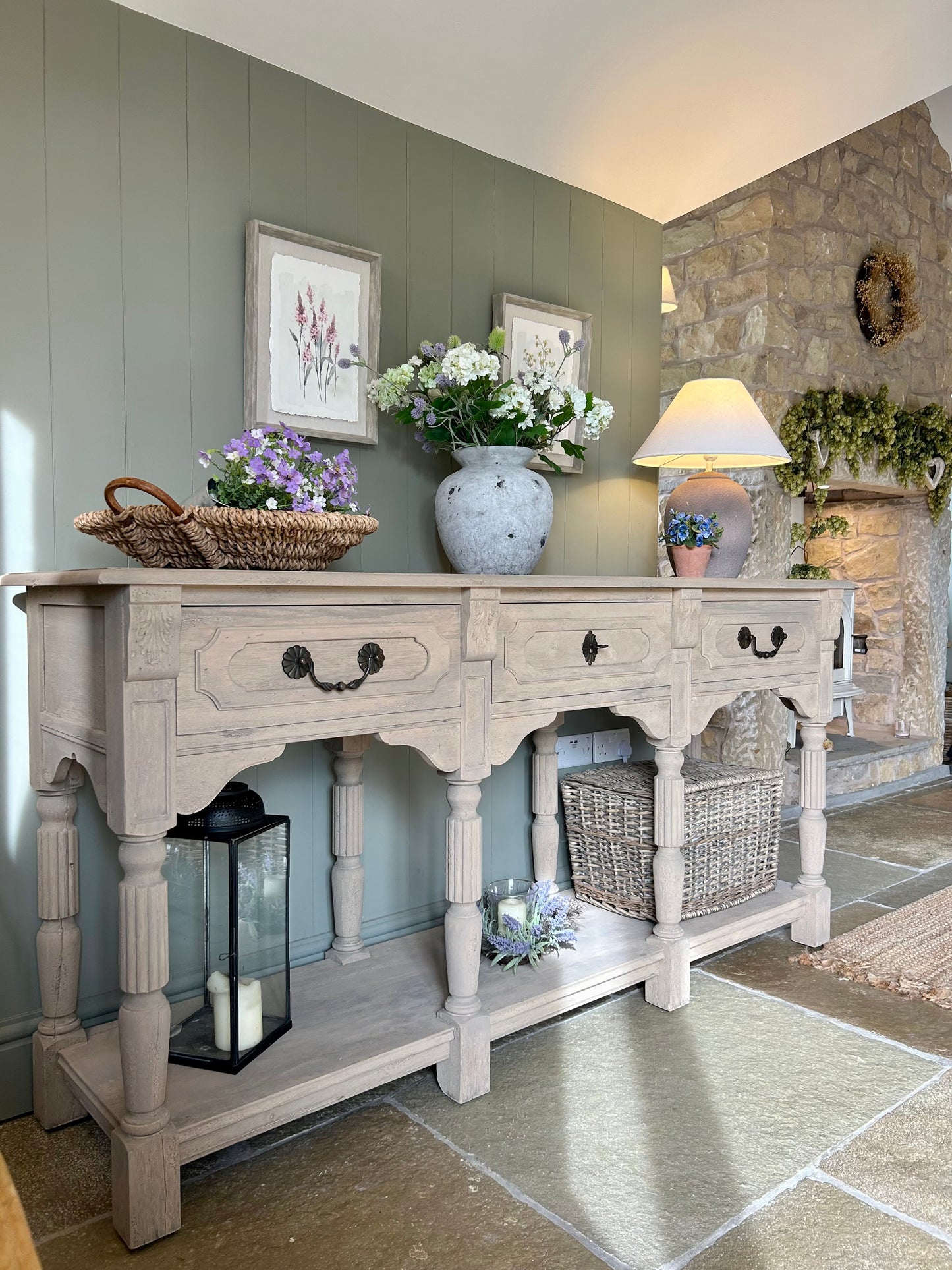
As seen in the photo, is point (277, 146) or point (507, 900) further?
point (507, 900)

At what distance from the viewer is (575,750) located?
250 cm

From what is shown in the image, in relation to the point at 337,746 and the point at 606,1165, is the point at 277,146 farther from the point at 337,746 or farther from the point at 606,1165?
the point at 606,1165

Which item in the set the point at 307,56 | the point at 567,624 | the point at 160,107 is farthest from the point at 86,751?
the point at 307,56

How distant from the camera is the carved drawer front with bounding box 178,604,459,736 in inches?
48.6

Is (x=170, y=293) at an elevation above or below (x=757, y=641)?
above

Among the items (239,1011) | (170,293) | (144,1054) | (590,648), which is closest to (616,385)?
(590,648)

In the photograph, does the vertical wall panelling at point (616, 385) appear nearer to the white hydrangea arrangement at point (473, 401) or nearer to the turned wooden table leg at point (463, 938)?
the white hydrangea arrangement at point (473, 401)

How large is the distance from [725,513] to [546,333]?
24.9 inches

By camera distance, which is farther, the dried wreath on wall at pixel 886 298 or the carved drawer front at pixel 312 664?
the dried wreath on wall at pixel 886 298

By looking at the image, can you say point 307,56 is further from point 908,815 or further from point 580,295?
point 908,815

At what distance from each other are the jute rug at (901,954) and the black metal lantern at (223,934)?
54.3 inches

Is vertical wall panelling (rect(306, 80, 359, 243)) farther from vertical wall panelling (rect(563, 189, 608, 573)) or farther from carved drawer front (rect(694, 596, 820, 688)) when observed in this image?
carved drawer front (rect(694, 596, 820, 688))

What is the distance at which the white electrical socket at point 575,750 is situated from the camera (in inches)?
97.2

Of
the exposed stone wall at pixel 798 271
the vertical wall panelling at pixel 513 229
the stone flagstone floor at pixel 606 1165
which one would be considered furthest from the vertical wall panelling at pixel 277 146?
the exposed stone wall at pixel 798 271
